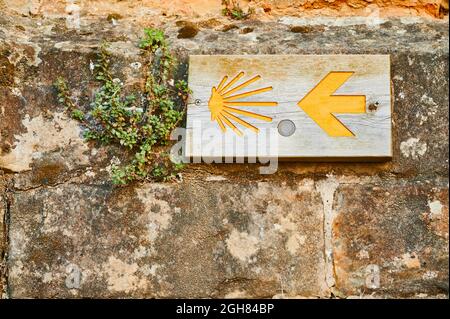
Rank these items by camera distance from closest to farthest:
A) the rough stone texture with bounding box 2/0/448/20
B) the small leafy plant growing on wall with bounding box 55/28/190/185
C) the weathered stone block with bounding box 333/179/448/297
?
the weathered stone block with bounding box 333/179/448/297, the small leafy plant growing on wall with bounding box 55/28/190/185, the rough stone texture with bounding box 2/0/448/20

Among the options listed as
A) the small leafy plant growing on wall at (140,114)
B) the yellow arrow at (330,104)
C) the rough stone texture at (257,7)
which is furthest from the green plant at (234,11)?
the yellow arrow at (330,104)

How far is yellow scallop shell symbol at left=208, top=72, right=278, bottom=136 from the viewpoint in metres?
1.97

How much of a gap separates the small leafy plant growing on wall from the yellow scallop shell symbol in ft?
0.32

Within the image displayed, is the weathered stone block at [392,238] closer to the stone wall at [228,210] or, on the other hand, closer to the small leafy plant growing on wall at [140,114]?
the stone wall at [228,210]

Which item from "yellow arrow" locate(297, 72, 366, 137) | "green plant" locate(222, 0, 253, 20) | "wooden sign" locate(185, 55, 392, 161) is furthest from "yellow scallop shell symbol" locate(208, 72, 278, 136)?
"green plant" locate(222, 0, 253, 20)

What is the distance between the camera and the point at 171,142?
2.03 meters

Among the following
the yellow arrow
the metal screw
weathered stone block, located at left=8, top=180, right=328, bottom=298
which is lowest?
weathered stone block, located at left=8, top=180, right=328, bottom=298

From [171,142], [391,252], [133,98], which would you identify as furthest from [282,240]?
[133,98]

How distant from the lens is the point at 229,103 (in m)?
1.99

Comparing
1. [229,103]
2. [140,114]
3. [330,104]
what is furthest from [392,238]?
[140,114]

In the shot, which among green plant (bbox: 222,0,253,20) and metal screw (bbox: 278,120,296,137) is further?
green plant (bbox: 222,0,253,20)

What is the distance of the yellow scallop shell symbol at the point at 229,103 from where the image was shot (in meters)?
1.97

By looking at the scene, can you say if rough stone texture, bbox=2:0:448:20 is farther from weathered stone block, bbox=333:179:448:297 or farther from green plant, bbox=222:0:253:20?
weathered stone block, bbox=333:179:448:297
